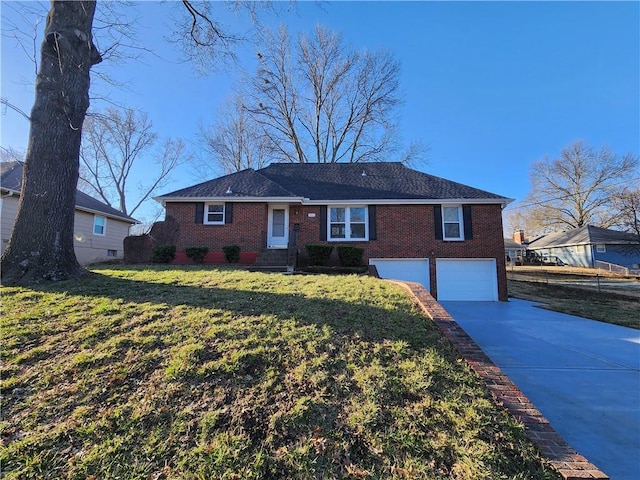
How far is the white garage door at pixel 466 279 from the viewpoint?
1221cm

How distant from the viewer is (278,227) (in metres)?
13.2

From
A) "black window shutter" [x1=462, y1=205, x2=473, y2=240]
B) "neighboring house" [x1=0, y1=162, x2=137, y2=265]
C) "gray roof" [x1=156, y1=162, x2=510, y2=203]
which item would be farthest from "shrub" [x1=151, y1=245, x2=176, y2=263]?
"black window shutter" [x1=462, y1=205, x2=473, y2=240]

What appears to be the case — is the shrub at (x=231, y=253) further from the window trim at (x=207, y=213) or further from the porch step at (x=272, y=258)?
the window trim at (x=207, y=213)

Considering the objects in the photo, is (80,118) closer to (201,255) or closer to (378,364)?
(201,255)

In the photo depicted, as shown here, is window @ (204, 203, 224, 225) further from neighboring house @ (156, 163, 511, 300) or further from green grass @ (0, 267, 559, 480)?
green grass @ (0, 267, 559, 480)

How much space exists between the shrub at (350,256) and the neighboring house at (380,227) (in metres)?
1.51

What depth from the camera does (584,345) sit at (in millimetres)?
6285

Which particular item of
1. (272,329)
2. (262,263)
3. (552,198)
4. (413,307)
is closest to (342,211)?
(262,263)

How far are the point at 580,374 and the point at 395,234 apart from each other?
821 centimetres

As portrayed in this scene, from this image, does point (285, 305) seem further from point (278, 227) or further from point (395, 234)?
point (395, 234)

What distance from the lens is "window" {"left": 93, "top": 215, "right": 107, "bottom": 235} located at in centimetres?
1627

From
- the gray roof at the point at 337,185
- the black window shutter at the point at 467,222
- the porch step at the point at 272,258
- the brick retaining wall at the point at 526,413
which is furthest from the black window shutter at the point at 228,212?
the brick retaining wall at the point at 526,413

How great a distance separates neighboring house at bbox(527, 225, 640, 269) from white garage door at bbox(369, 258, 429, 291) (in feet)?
88.3

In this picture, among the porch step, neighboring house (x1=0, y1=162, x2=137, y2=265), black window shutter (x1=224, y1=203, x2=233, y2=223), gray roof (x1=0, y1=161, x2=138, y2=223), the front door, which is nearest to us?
the porch step
